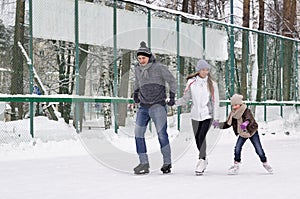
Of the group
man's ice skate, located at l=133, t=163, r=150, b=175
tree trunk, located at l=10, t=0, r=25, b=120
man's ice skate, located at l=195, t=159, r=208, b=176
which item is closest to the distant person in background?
man's ice skate, located at l=195, t=159, r=208, b=176

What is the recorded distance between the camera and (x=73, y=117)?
11398 mm

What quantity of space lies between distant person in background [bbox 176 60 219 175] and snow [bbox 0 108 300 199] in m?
0.46

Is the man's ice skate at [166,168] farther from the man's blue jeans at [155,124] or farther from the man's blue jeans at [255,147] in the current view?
the man's blue jeans at [255,147]

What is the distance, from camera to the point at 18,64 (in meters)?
10.1

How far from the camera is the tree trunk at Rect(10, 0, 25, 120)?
10008mm

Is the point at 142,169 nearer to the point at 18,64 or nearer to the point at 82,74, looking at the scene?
the point at 18,64

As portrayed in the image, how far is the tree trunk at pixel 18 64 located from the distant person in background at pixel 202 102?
372 centimetres

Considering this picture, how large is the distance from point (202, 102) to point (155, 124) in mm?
669

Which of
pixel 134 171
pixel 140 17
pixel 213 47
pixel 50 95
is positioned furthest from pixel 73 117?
pixel 213 47

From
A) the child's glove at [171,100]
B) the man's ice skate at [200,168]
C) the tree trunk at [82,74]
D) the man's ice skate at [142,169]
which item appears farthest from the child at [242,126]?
the tree trunk at [82,74]

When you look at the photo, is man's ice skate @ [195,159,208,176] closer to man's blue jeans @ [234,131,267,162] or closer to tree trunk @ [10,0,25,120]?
man's blue jeans @ [234,131,267,162]

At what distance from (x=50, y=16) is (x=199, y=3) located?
61.0ft

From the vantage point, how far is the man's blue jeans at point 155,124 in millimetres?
7246

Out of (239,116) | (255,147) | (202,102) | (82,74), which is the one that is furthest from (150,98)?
(82,74)
